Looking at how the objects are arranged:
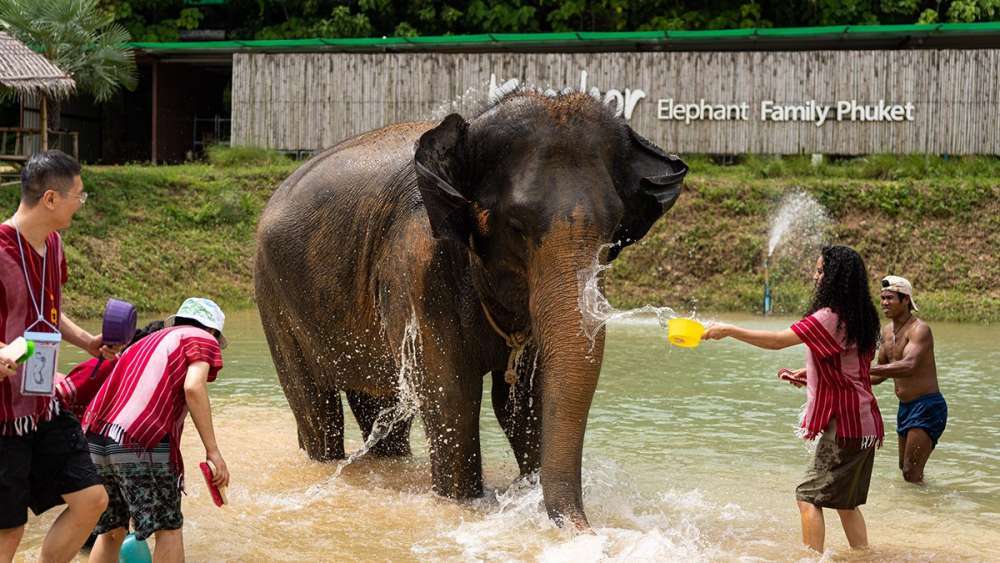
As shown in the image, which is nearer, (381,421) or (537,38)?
(381,421)

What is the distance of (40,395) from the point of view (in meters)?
4.67

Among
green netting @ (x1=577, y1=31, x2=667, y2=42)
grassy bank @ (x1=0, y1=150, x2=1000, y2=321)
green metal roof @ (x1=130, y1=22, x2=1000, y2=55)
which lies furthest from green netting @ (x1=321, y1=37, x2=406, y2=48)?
grassy bank @ (x1=0, y1=150, x2=1000, y2=321)

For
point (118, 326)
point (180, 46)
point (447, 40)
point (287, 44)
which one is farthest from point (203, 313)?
point (180, 46)

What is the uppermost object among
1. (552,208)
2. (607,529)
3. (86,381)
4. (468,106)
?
(468,106)

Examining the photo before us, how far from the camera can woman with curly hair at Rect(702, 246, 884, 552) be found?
5938mm

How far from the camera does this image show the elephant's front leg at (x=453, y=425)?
22.5 ft

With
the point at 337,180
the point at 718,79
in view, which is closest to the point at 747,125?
the point at 718,79

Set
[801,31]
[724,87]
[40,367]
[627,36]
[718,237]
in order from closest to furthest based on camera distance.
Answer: [40,367]
[718,237]
[724,87]
[801,31]
[627,36]

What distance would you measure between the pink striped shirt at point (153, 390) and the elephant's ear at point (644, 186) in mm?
2270

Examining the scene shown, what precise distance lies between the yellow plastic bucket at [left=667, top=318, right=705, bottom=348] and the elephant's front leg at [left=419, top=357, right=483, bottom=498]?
142 centimetres

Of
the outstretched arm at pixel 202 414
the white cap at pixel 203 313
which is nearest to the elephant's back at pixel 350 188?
the white cap at pixel 203 313

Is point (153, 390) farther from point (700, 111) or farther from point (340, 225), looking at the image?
point (700, 111)

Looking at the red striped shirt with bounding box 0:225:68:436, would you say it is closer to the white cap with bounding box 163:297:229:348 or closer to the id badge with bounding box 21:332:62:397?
the id badge with bounding box 21:332:62:397

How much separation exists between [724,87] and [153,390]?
22271mm
